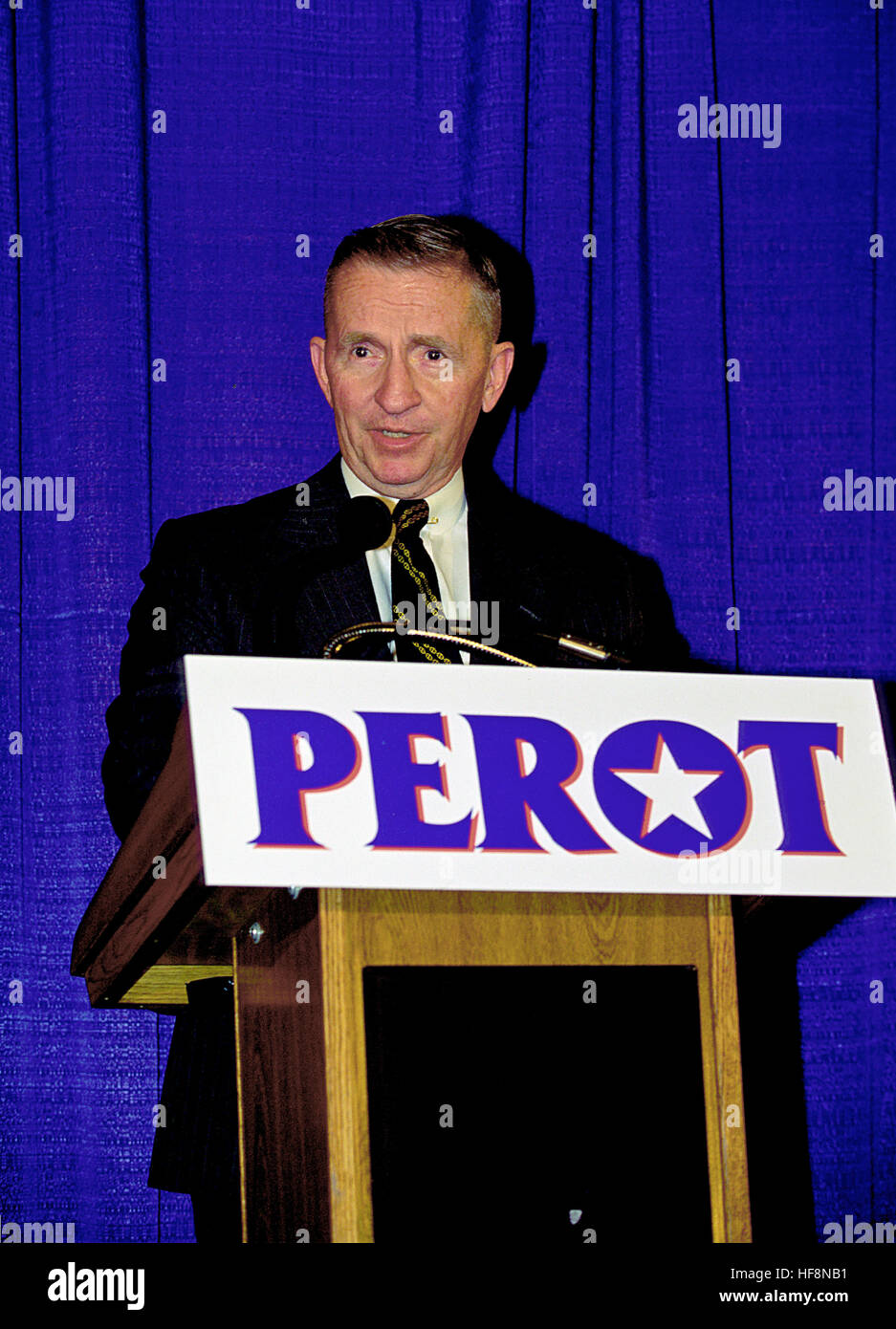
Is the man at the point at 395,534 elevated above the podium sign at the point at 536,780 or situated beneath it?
elevated above

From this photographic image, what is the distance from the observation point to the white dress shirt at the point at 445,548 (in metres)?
2.06

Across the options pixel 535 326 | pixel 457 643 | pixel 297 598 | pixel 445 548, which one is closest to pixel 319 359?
pixel 445 548

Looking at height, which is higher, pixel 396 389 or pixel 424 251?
pixel 424 251

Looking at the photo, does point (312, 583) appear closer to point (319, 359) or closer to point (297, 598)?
point (297, 598)

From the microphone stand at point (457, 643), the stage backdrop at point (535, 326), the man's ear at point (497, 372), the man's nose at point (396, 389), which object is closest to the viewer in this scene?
the microphone stand at point (457, 643)

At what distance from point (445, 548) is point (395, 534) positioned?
0.36 m

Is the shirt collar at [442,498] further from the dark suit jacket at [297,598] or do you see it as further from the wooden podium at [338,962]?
the wooden podium at [338,962]

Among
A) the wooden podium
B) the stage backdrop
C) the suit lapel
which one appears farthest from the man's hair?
the wooden podium

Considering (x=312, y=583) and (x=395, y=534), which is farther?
(x=312, y=583)

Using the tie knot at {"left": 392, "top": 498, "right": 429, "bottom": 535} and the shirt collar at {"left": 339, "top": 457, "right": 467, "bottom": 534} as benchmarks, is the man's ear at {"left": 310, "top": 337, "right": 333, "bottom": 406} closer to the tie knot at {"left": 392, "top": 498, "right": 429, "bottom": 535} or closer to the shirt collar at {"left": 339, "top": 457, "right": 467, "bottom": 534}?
the shirt collar at {"left": 339, "top": 457, "right": 467, "bottom": 534}

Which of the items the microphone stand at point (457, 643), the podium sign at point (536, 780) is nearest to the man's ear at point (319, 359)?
the microphone stand at point (457, 643)

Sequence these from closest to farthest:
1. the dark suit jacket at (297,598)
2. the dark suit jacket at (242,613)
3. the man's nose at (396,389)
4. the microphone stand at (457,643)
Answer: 1. the microphone stand at (457,643)
2. the dark suit jacket at (242,613)
3. the dark suit jacket at (297,598)
4. the man's nose at (396,389)

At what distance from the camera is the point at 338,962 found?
1.10 meters
